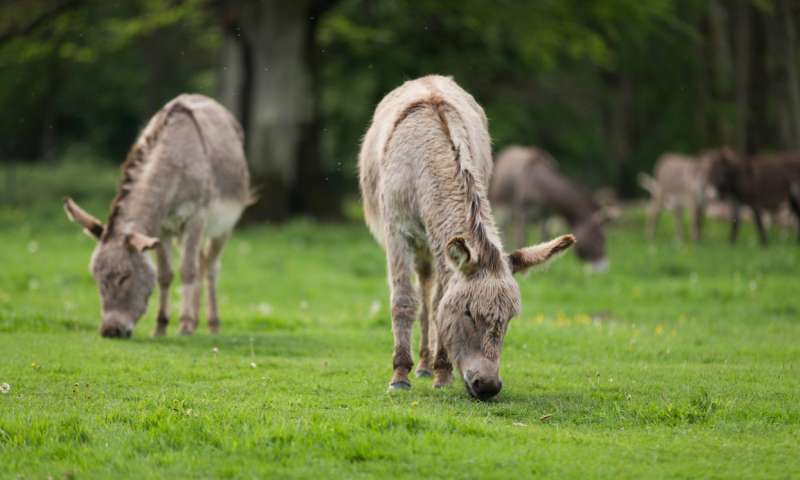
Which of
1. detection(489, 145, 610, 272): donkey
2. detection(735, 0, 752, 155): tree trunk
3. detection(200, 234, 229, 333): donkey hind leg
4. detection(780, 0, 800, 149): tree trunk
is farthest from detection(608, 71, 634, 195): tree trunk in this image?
detection(200, 234, 229, 333): donkey hind leg

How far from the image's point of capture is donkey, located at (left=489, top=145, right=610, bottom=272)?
21.6m

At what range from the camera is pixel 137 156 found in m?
11.7

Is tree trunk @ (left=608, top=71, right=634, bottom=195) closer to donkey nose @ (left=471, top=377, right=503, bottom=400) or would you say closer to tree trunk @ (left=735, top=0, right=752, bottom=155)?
tree trunk @ (left=735, top=0, right=752, bottom=155)

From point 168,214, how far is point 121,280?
1062 mm

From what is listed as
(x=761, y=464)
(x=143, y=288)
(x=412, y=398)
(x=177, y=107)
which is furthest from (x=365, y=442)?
(x=177, y=107)

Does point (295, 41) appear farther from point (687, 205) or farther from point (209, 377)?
point (209, 377)

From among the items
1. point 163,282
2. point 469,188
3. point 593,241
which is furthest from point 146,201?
point 593,241

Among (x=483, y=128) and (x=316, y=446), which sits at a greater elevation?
(x=483, y=128)

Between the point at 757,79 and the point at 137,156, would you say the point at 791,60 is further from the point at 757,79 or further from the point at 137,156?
the point at 137,156

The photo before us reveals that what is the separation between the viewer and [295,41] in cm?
2467

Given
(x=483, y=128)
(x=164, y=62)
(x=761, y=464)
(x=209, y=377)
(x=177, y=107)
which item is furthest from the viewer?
(x=164, y=62)

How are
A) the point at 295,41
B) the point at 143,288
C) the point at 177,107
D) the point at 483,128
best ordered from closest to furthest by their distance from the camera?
the point at 483,128 < the point at 143,288 < the point at 177,107 < the point at 295,41

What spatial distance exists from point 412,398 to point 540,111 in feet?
92.9

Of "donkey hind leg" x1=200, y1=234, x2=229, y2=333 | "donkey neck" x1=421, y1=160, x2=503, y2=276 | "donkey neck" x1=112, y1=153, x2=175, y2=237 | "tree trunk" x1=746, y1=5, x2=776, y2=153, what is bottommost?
"donkey hind leg" x1=200, y1=234, x2=229, y2=333
